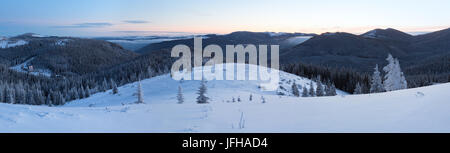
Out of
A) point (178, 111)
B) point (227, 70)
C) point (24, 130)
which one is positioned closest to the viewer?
point (24, 130)

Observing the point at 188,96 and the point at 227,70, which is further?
the point at 227,70

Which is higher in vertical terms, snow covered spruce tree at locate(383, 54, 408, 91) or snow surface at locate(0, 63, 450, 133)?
snow surface at locate(0, 63, 450, 133)

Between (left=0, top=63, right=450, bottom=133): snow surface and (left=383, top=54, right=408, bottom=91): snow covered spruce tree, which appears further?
(left=383, top=54, right=408, bottom=91): snow covered spruce tree

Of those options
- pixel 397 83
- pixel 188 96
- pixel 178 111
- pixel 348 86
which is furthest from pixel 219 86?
pixel 348 86

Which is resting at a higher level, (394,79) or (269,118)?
(269,118)

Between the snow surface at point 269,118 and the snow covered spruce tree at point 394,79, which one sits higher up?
the snow surface at point 269,118

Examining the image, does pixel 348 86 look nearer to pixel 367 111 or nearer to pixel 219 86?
pixel 219 86

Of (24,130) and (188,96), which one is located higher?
(24,130)

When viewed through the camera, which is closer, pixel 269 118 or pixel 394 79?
pixel 269 118

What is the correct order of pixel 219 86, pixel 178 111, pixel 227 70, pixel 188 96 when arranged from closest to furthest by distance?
pixel 178 111
pixel 188 96
pixel 219 86
pixel 227 70

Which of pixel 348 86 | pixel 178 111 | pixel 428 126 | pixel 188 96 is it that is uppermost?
pixel 428 126

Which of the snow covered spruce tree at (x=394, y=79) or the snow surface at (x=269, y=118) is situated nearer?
the snow surface at (x=269, y=118)
